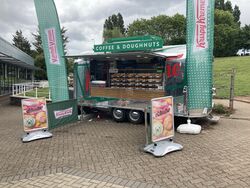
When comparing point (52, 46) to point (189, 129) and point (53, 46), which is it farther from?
point (189, 129)

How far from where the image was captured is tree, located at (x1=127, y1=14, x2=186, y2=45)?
5847cm

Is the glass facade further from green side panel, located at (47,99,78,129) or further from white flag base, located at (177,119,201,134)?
white flag base, located at (177,119,201,134)

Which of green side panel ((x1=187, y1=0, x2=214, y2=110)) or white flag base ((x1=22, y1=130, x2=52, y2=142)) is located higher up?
green side panel ((x1=187, y1=0, x2=214, y2=110))

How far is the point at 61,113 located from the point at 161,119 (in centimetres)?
410

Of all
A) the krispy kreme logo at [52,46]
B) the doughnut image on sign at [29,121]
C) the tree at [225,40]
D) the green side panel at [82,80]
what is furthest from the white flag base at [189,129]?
the tree at [225,40]

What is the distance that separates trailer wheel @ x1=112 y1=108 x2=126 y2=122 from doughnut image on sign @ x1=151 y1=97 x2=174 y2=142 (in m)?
3.67

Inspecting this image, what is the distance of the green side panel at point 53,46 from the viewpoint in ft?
37.1

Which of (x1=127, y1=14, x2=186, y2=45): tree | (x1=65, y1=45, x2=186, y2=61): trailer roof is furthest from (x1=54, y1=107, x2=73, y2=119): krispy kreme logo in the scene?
(x1=127, y1=14, x2=186, y2=45): tree

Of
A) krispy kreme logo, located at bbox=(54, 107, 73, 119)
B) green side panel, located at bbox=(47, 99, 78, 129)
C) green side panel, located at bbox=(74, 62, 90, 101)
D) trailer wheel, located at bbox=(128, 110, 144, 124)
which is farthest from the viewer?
green side panel, located at bbox=(74, 62, 90, 101)

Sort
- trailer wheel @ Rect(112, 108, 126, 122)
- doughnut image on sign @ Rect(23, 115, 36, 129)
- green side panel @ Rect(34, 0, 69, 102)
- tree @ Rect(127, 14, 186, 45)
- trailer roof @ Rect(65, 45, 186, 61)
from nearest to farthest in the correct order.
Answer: doughnut image on sign @ Rect(23, 115, 36, 129), trailer roof @ Rect(65, 45, 186, 61), trailer wheel @ Rect(112, 108, 126, 122), green side panel @ Rect(34, 0, 69, 102), tree @ Rect(127, 14, 186, 45)

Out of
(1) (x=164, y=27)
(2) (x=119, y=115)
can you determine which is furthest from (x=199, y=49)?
(1) (x=164, y=27)

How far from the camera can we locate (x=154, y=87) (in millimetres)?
10594

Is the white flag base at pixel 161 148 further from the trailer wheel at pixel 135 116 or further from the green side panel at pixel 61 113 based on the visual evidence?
the green side panel at pixel 61 113

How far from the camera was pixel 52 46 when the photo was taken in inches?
449
